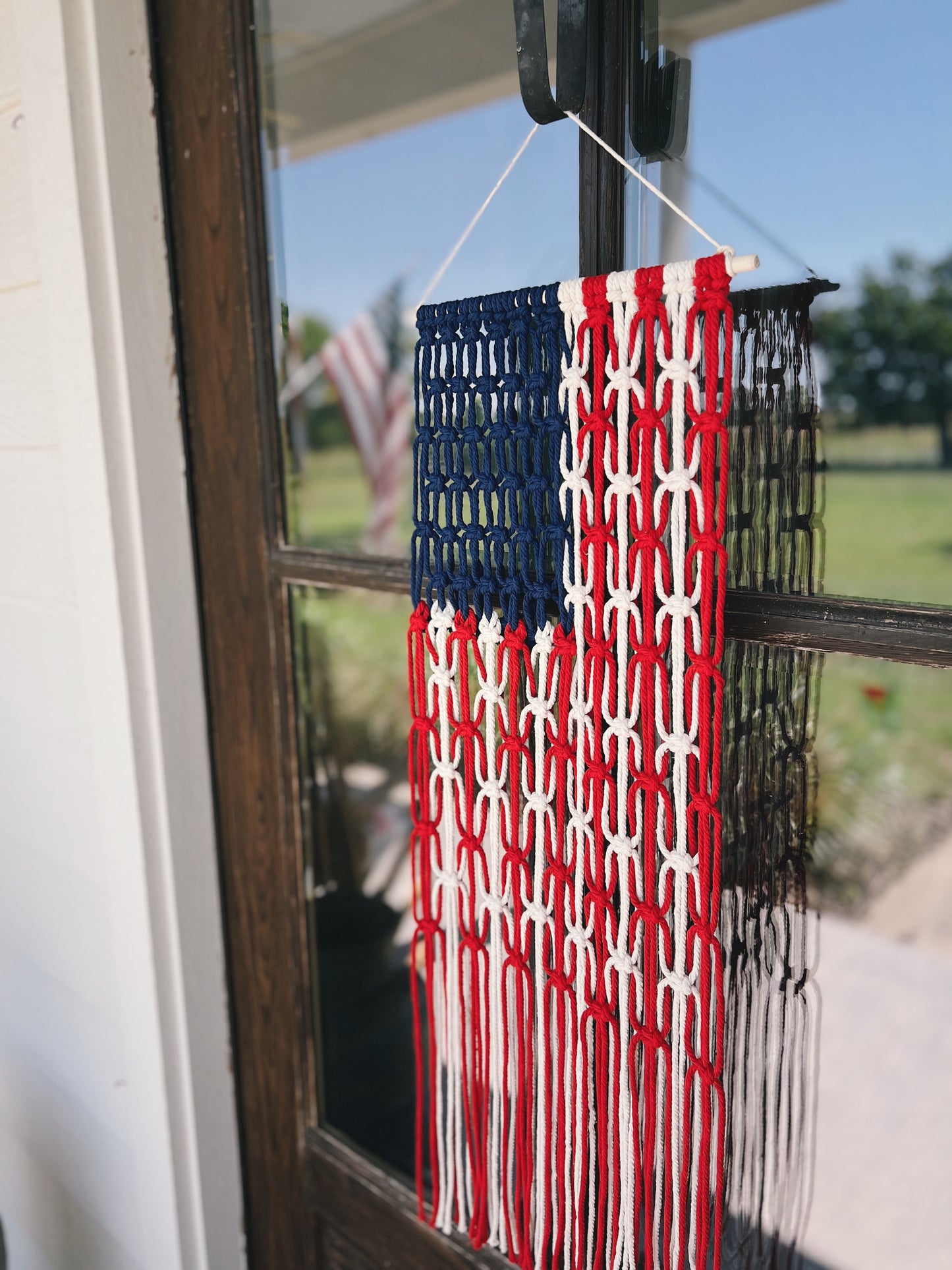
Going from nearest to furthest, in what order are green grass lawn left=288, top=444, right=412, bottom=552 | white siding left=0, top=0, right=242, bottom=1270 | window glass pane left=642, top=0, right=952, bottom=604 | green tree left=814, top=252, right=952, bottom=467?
window glass pane left=642, top=0, right=952, bottom=604, white siding left=0, top=0, right=242, bottom=1270, green grass lawn left=288, top=444, right=412, bottom=552, green tree left=814, top=252, right=952, bottom=467

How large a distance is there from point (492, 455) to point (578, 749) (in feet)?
0.68

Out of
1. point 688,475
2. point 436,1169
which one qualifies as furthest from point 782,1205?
point 688,475

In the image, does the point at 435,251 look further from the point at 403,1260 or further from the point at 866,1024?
the point at 403,1260

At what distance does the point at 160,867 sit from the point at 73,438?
46 cm

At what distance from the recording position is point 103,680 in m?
0.96

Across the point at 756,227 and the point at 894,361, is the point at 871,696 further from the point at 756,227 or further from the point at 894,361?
the point at 756,227

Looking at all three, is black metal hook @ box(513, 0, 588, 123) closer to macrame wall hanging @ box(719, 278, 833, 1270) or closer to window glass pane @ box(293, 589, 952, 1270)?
macrame wall hanging @ box(719, 278, 833, 1270)

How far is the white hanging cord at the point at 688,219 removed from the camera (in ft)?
1.61

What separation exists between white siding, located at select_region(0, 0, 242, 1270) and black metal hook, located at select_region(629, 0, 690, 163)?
521mm

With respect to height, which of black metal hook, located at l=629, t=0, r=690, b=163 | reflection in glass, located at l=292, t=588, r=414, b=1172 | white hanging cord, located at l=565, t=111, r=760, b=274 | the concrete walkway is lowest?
the concrete walkway

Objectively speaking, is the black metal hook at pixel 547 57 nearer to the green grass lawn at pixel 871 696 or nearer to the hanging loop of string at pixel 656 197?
the hanging loop of string at pixel 656 197

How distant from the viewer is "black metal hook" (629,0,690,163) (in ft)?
2.00

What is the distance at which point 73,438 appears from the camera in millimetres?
917

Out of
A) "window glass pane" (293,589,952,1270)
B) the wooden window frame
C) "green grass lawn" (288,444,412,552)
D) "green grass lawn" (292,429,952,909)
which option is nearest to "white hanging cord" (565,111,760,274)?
"window glass pane" (293,589,952,1270)
